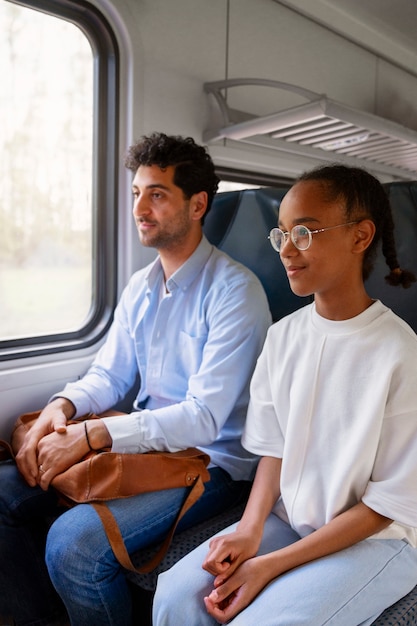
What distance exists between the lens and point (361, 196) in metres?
1.28

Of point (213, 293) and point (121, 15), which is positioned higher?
point (121, 15)

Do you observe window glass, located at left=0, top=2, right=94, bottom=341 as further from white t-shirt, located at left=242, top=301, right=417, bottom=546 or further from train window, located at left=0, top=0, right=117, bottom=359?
white t-shirt, located at left=242, top=301, right=417, bottom=546

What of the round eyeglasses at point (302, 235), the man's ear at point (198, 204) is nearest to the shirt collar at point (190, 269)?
the man's ear at point (198, 204)

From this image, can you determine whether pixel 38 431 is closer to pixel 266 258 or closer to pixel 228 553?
pixel 228 553

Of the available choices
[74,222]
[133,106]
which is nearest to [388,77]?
[133,106]

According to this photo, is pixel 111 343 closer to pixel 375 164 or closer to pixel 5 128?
pixel 5 128

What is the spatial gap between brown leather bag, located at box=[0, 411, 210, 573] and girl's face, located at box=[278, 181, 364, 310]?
646mm

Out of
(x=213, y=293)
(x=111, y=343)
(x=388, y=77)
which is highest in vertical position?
(x=388, y=77)

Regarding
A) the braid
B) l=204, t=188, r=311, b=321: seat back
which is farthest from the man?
the braid

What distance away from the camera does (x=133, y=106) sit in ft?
7.53

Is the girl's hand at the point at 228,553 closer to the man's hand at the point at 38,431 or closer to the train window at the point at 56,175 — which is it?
the man's hand at the point at 38,431

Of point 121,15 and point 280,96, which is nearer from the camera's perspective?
point 121,15

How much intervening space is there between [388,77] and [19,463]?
3.47m

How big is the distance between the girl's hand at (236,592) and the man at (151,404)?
0.37 m
